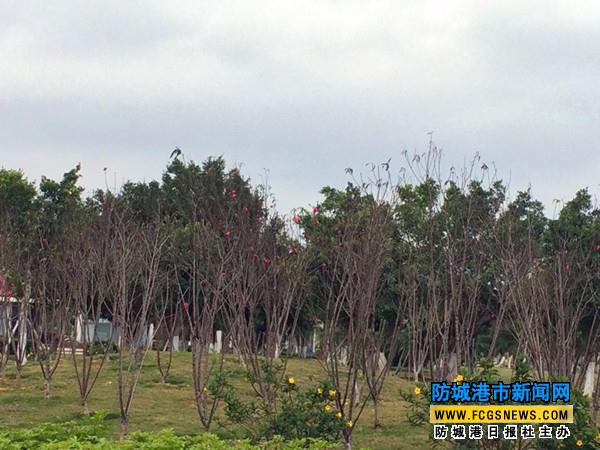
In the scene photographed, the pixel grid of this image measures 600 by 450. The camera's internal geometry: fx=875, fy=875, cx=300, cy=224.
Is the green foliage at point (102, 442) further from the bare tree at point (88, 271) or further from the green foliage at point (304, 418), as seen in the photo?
the bare tree at point (88, 271)

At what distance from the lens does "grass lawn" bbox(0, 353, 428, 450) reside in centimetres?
1436

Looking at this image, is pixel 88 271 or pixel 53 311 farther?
pixel 53 311

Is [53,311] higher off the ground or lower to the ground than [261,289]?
lower

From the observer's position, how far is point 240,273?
13320 millimetres

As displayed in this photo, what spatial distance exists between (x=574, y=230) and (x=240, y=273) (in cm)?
1440

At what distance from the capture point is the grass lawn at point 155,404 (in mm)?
14359

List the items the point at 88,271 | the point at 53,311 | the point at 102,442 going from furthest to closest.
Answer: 1. the point at 53,311
2. the point at 88,271
3. the point at 102,442

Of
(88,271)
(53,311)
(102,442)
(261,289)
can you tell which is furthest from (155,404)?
(102,442)

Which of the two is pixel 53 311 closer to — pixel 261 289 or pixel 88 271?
pixel 88 271

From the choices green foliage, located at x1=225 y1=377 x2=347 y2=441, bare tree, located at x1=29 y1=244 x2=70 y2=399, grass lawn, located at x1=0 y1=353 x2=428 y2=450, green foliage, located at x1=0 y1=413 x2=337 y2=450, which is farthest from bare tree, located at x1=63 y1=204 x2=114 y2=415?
green foliage, located at x1=0 y1=413 x2=337 y2=450

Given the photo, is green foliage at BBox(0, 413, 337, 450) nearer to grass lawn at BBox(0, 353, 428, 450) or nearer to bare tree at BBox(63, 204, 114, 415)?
grass lawn at BBox(0, 353, 428, 450)

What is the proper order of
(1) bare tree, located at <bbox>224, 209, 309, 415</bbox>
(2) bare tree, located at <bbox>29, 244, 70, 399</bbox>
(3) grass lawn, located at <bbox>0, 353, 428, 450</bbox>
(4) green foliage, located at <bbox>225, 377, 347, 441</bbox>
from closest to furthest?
(4) green foliage, located at <bbox>225, 377, 347, 441</bbox>, (1) bare tree, located at <bbox>224, 209, 309, 415</bbox>, (3) grass lawn, located at <bbox>0, 353, 428, 450</bbox>, (2) bare tree, located at <bbox>29, 244, 70, 399</bbox>

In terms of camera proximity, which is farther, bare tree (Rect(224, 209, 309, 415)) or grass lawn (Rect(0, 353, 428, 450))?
grass lawn (Rect(0, 353, 428, 450))

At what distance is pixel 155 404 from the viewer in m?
17.2
